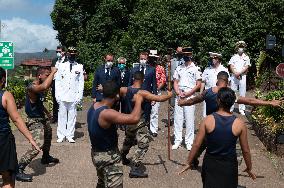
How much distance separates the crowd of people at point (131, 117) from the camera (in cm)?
528

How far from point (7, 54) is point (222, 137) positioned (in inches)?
526

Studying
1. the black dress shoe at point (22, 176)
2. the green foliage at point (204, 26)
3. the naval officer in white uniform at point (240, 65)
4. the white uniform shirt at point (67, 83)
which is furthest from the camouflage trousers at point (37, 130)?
the green foliage at point (204, 26)

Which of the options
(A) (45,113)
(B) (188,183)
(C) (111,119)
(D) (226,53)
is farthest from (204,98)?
(D) (226,53)

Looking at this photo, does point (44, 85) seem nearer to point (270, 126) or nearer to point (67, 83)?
point (67, 83)

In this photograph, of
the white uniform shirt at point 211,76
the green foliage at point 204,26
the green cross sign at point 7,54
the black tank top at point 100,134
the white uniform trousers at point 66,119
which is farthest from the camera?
the green foliage at point 204,26

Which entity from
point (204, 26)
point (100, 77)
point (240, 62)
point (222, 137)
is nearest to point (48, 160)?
point (100, 77)

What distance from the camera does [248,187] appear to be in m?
7.55

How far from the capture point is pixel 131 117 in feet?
17.6

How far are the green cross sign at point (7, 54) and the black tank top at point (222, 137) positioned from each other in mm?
12918

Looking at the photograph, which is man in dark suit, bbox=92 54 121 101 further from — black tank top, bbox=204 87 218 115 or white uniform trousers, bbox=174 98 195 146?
black tank top, bbox=204 87 218 115

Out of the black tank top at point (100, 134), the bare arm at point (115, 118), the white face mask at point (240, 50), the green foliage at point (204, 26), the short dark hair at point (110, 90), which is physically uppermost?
the green foliage at point (204, 26)

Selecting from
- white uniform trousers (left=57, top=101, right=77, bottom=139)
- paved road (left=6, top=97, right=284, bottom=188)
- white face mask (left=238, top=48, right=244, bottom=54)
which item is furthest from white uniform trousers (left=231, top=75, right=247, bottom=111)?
white uniform trousers (left=57, top=101, right=77, bottom=139)

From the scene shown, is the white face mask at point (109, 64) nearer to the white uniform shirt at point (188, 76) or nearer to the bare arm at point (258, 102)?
the white uniform shirt at point (188, 76)

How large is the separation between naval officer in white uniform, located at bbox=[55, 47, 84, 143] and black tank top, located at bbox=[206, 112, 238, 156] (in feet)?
19.7
